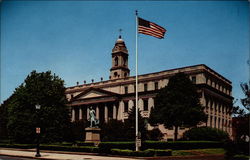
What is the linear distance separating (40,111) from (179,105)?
22.4m

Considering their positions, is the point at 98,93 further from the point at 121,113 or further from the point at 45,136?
the point at 45,136

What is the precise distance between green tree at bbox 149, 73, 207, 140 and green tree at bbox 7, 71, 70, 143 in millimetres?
16635

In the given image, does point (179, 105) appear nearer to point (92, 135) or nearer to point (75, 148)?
point (92, 135)

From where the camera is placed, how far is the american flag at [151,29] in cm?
3133

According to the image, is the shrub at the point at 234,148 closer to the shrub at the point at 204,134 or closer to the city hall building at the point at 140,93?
the shrub at the point at 204,134

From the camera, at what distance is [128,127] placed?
173 feet

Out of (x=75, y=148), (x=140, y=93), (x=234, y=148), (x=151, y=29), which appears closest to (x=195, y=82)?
(x=140, y=93)

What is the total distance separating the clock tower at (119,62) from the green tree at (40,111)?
41.6m

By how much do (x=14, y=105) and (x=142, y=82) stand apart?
37.4 m

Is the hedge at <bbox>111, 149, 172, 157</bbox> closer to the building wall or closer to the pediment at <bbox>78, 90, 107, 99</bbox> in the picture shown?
the building wall

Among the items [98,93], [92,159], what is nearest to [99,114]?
[98,93]

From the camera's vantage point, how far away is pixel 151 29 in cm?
3142

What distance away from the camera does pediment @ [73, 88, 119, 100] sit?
281ft

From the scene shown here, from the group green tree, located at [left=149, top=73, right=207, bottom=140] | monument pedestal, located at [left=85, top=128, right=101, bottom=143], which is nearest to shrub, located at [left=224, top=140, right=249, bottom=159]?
monument pedestal, located at [left=85, top=128, right=101, bottom=143]
